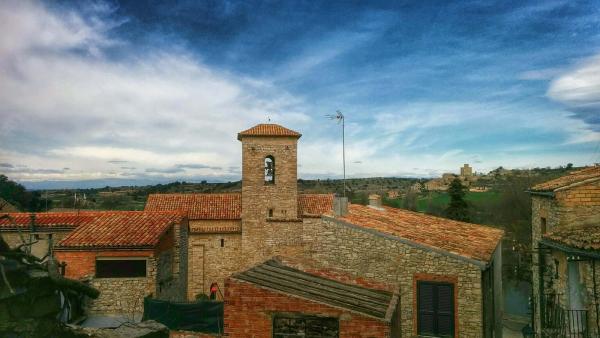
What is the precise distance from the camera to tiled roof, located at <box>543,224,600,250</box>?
8.66 m

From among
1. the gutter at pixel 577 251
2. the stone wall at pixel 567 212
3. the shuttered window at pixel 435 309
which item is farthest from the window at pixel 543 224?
the shuttered window at pixel 435 309

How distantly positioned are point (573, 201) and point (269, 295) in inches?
340

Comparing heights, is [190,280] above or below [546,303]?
below

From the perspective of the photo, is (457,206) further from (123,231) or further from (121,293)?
(121,293)

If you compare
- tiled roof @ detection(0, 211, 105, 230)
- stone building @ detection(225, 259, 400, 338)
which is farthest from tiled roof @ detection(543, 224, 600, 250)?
tiled roof @ detection(0, 211, 105, 230)

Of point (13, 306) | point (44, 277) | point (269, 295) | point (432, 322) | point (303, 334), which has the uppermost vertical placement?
point (44, 277)

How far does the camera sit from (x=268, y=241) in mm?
27188

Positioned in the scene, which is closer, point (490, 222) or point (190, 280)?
point (190, 280)

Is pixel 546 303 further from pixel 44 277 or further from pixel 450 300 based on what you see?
pixel 44 277

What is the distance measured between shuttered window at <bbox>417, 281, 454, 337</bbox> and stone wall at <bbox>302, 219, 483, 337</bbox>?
0.60 ft

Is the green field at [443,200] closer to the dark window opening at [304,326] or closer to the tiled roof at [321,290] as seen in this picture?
the tiled roof at [321,290]

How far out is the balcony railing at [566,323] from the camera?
30.1 ft

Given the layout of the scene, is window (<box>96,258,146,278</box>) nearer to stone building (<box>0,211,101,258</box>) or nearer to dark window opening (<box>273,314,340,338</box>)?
stone building (<box>0,211,101,258</box>)

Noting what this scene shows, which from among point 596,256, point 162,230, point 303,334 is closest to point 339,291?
point 303,334
